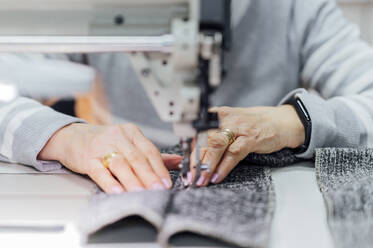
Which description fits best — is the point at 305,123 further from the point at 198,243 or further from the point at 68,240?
the point at 68,240

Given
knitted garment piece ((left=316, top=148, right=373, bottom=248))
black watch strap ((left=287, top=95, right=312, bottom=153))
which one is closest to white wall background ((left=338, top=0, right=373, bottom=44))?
black watch strap ((left=287, top=95, right=312, bottom=153))

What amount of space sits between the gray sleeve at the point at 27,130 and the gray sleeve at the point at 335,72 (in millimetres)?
519

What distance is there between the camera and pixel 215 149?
825 mm

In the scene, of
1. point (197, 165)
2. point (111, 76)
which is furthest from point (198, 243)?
point (111, 76)

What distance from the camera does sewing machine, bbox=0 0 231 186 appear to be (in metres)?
0.67

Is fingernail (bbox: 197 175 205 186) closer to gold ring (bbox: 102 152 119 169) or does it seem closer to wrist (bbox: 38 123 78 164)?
gold ring (bbox: 102 152 119 169)

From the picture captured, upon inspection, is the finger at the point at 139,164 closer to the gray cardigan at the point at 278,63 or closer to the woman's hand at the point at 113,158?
the woman's hand at the point at 113,158

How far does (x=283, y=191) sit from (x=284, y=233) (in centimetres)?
15

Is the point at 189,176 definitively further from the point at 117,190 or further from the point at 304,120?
the point at 304,120

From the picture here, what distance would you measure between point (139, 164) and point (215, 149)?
15cm

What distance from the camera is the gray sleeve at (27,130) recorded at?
891mm

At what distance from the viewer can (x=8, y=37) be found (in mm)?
703

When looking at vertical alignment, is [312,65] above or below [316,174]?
above

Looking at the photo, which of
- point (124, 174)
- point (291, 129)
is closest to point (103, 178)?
point (124, 174)
